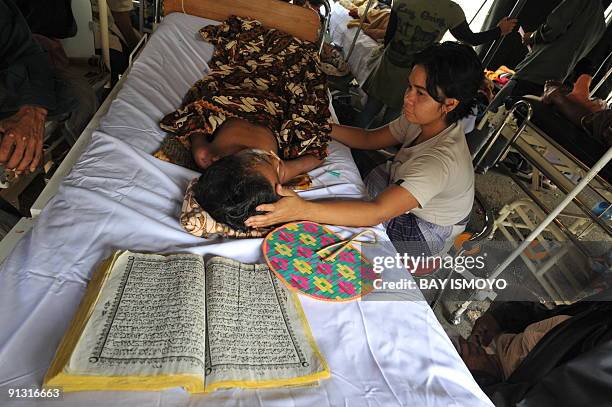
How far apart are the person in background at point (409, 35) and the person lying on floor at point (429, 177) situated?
1238mm

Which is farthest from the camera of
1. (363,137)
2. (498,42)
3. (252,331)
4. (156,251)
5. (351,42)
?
(351,42)

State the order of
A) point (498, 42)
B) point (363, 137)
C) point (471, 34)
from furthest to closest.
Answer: point (498, 42) → point (471, 34) → point (363, 137)

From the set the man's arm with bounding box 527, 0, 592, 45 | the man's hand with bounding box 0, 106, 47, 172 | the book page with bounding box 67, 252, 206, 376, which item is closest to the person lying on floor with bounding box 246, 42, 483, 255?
the book page with bounding box 67, 252, 206, 376

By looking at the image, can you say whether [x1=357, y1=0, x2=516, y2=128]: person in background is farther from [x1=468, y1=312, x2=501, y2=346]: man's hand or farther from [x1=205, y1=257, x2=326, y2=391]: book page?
[x1=205, y1=257, x2=326, y2=391]: book page

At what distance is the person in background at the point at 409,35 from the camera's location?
2.74 m

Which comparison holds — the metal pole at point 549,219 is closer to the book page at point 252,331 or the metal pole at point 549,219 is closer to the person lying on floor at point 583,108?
the person lying on floor at point 583,108

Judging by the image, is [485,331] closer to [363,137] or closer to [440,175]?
[440,175]

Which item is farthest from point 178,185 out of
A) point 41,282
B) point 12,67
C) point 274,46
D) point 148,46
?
point 274,46

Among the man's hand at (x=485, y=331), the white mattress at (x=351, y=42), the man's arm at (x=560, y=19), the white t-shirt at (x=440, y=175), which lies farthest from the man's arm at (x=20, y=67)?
the man's arm at (x=560, y=19)

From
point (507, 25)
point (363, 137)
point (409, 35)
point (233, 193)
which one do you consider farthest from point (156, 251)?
point (507, 25)

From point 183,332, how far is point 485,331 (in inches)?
58.7

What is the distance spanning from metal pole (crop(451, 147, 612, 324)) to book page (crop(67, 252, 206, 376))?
171 centimetres

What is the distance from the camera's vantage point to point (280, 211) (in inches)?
51.3

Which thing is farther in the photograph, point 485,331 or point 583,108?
point 583,108
